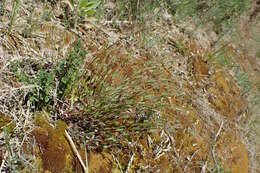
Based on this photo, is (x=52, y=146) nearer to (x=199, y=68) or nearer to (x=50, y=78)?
(x=50, y=78)

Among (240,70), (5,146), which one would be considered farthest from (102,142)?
(240,70)

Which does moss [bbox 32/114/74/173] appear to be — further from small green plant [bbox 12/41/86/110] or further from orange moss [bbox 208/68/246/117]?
orange moss [bbox 208/68/246/117]

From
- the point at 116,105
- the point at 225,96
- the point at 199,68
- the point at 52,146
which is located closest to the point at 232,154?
the point at 225,96

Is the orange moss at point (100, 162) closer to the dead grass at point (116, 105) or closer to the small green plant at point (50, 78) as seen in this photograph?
the dead grass at point (116, 105)

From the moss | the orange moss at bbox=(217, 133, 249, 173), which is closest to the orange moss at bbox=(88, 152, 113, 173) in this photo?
the moss

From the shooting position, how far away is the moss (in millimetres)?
1559

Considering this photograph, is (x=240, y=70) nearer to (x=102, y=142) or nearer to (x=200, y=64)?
(x=200, y=64)

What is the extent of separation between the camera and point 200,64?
126 inches

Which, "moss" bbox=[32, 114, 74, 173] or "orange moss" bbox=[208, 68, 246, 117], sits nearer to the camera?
"moss" bbox=[32, 114, 74, 173]

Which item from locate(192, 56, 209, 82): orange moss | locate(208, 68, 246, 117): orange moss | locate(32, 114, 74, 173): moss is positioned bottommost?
locate(208, 68, 246, 117): orange moss

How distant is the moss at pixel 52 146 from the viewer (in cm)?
156

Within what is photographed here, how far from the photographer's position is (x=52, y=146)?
1.61 metres

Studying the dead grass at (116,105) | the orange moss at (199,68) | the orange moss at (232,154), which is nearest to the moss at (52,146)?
the dead grass at (116,105)

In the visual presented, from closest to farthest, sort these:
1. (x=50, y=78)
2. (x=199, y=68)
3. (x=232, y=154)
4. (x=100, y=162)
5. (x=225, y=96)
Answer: (x=50, y=78)
(x=100, y=162)
(x=232, y=154)
(x=199, y=68)
(x=225, y=96)
